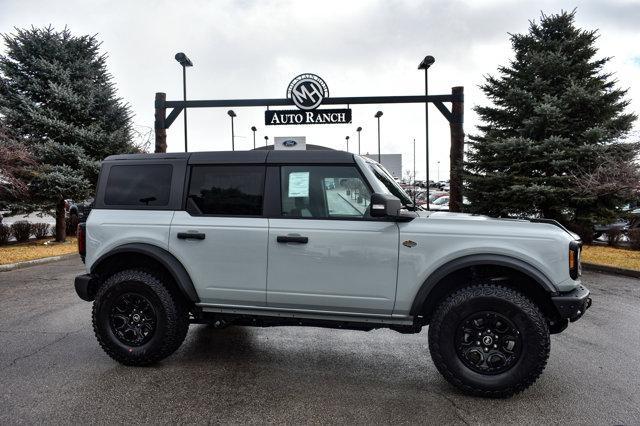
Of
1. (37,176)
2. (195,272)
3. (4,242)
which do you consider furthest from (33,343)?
(4,242)

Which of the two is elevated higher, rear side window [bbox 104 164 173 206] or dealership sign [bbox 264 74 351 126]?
dealership sign [bbox 264 74 351 126]

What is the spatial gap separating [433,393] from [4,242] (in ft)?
50.5

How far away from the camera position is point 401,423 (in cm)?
328

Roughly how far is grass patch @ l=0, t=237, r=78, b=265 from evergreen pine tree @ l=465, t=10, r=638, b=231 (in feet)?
39.8

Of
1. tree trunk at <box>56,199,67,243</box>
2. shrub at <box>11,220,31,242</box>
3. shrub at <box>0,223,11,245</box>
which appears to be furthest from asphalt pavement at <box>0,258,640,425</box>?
shrub at <box>11,220,31,242</box>

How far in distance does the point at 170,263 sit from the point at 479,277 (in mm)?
→ 2750

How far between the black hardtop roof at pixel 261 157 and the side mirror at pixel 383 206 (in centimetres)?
56

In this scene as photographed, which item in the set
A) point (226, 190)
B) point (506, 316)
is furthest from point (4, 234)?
point (506, 316)

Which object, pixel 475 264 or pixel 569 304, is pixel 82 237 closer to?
pixel 475 264

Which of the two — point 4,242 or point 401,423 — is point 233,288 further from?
point 4,242

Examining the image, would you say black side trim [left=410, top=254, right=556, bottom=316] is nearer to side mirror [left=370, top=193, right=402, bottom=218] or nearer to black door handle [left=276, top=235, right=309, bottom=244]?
side mirror [left=370, top=193, right=402, bottom=218]

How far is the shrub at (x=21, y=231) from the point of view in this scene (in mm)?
15000

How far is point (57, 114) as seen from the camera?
14.5 metres

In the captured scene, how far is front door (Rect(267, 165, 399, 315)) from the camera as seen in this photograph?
391 centimetres
